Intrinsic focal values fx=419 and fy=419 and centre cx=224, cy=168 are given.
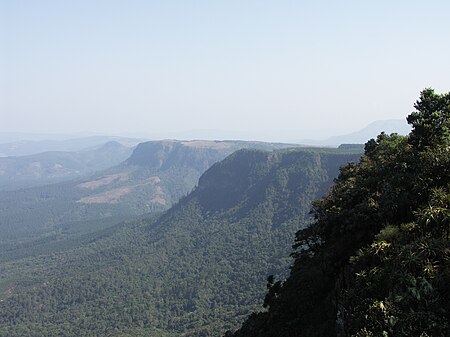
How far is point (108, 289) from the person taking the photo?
7736 inches

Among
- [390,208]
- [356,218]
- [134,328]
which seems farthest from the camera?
[134,328]

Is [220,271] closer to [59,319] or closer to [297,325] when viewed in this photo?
[59,319]

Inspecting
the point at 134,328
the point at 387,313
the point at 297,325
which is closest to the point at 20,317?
the point at 134,328

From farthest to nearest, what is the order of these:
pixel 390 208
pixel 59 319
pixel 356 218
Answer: pixel 59 319 < pixel 356 218 < pixel 390 208

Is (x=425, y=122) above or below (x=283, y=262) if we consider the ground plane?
above

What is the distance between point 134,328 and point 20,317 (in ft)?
218

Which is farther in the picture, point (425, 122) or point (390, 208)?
point (425, 122)

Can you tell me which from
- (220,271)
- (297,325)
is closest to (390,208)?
(297,325)

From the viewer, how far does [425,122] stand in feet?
118

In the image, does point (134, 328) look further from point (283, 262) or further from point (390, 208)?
point (390, 208)

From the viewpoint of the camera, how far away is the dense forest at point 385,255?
69.7 feet

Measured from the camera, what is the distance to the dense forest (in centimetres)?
2125

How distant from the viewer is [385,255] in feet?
82.9

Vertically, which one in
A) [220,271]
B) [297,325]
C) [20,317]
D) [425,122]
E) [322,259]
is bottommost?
[20,317]
